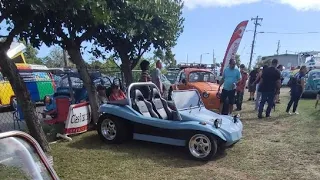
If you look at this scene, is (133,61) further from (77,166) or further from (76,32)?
(77,166)

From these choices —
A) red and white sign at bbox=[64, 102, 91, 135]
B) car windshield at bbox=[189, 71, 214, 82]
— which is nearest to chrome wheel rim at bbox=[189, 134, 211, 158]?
red and white sign at bbox=[64, 102, 91, 135]

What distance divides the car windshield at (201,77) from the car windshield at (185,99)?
5122mm

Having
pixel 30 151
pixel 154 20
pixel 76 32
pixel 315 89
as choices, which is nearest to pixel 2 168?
pixel 30 151

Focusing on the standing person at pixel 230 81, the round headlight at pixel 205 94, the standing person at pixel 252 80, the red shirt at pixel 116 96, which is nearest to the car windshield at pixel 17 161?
the red shirt at pixel 116 96

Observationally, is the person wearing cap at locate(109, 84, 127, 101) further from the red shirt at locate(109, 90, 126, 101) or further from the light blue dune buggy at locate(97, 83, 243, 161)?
the light blue dune buggy at locate(97, 83, 243, 161)

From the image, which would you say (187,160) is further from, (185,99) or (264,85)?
(264,85)

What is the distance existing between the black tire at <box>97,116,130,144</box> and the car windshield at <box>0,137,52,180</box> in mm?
4567

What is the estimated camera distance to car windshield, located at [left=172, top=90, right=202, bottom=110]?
732 cm

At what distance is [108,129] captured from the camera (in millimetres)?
7215

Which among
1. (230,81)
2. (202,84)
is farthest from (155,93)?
(202,84)

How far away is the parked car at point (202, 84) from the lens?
11672mm

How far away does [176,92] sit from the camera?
745 centimetres

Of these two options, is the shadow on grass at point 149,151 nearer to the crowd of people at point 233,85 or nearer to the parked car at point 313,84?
the crowd of people at point 233,85

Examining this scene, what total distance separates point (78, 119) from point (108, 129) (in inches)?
45.2
